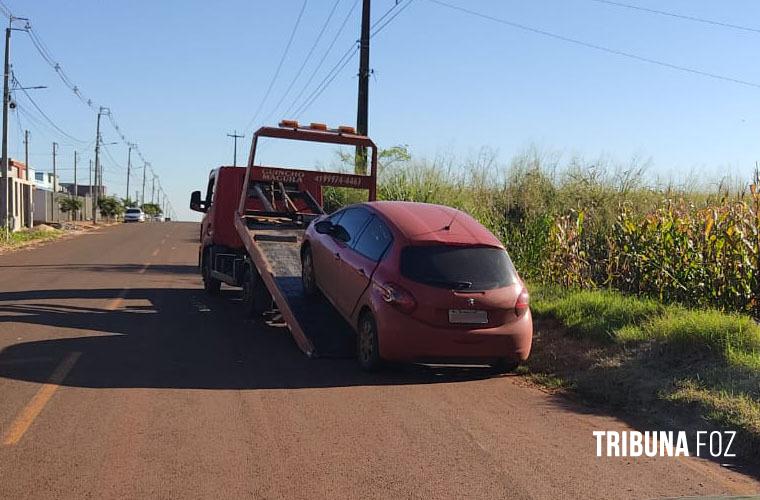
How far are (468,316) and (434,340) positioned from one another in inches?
17.5

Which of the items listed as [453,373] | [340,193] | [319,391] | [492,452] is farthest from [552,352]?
[340,193]

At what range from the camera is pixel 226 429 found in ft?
20.4

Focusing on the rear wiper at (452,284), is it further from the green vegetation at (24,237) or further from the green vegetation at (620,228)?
the green vegetation at (24,237)

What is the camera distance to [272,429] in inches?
247

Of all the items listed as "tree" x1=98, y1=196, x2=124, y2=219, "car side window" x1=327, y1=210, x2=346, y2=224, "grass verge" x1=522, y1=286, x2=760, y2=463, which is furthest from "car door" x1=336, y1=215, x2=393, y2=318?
"tree" x1=98, y1=196, x2=124, y2=219

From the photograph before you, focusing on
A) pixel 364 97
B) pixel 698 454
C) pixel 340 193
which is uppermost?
pixel 364 97

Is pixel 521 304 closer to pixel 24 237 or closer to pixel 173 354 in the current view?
pixel 173 354

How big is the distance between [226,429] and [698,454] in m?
3.74

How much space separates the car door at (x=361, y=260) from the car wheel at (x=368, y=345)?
35cm

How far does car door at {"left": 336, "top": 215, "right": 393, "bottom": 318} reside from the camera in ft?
29.1

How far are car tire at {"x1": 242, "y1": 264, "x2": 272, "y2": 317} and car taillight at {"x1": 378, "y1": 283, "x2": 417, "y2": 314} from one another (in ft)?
14.5

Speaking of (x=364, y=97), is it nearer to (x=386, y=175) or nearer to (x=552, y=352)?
(x=386, y=175)

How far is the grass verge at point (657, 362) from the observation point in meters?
6.82

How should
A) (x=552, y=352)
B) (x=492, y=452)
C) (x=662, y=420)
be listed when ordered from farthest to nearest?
(x=552, y=352)
(x=662, y=420)
(x=492, y=452)
